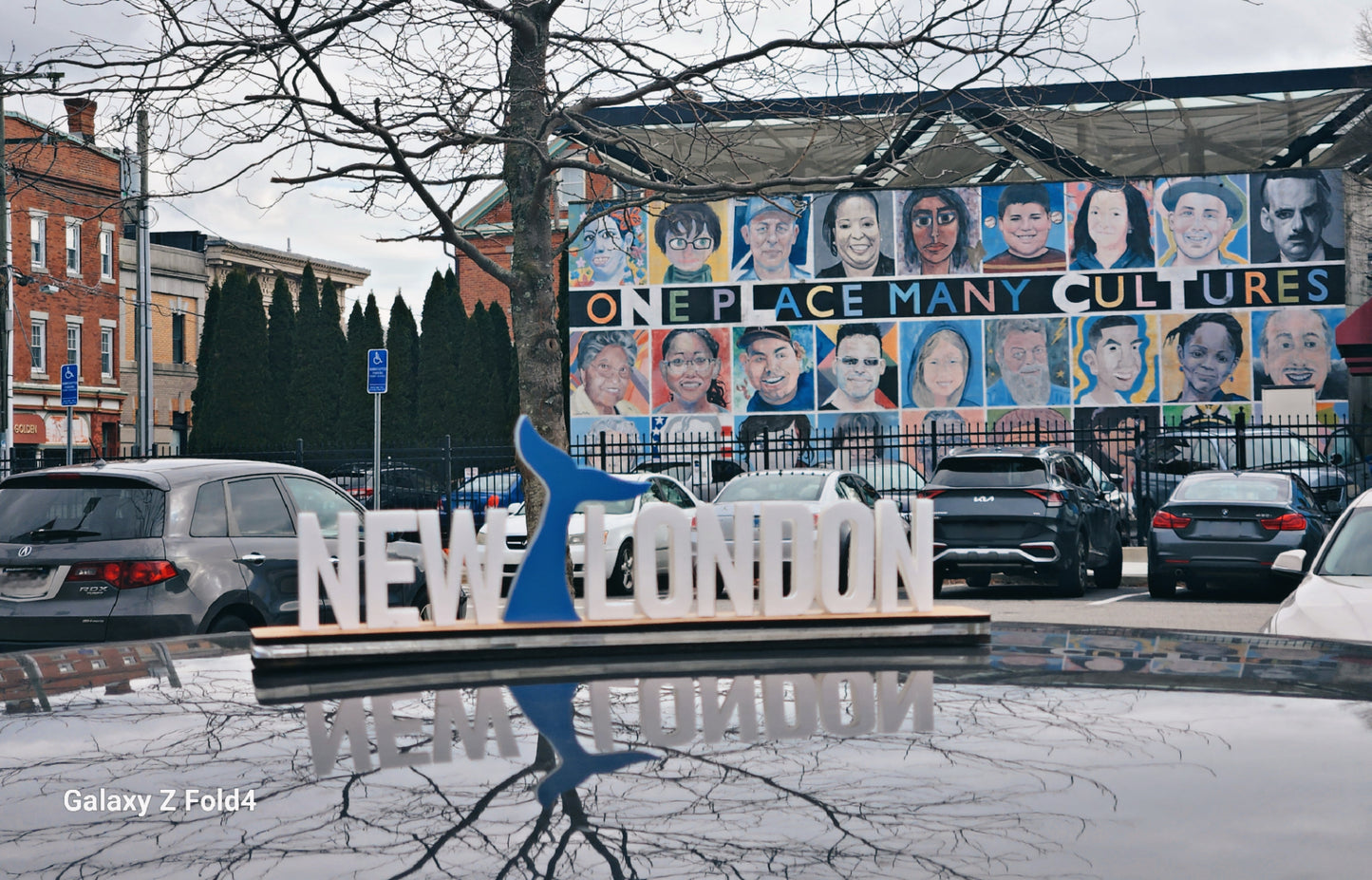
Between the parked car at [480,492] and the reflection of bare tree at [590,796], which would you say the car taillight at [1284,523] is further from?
the reflection of bare tree at [590,796]

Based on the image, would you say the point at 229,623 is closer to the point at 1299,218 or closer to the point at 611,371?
the point at 611,371

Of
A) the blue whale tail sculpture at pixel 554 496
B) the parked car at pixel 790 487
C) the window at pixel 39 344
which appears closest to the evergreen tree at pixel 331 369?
the window at pixel 39 344

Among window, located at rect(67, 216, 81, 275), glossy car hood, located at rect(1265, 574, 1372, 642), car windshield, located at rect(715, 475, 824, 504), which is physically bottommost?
glossy car hood, located at rect(1265, 574, 1372, 642)

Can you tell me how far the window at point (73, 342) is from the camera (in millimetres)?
47312

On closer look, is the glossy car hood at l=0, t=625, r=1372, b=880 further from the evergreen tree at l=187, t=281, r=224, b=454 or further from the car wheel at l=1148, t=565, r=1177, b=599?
the evergreen tree at l=187, t=281, r=224, b=454

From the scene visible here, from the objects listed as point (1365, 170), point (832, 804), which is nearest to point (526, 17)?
point (832, 804)

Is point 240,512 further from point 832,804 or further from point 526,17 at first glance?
point 832,804

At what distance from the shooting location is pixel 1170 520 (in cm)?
1544

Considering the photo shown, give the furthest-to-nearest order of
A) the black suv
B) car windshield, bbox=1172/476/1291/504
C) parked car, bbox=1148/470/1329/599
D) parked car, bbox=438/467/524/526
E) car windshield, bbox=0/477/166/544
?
parked car, bbox=438/467/524/526
the black suv
car windshield, bbox=1172/476/1291/504
parked car, bbox=1148/470/1329/599
car windshield, bbox=0/477/166/544

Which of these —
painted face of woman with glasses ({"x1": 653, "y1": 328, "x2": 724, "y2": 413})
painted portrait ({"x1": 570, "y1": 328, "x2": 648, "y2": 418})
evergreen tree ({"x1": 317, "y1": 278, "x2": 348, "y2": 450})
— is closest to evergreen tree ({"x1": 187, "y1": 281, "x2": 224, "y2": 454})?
Result: evergreen tree ({"x1": 317, "y1": 278, "x2": 348, "y2": 450})

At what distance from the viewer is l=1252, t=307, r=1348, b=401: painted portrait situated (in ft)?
116

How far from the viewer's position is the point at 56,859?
157 cm

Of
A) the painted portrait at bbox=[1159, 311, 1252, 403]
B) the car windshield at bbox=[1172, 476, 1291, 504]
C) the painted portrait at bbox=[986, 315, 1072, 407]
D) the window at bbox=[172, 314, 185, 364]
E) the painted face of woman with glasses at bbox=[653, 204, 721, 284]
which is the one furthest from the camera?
the window at bbox=[172, 314, 185, 364]

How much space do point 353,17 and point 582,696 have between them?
782 cm
